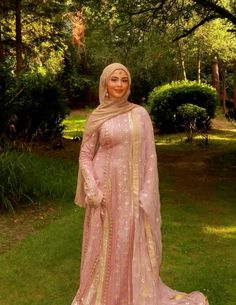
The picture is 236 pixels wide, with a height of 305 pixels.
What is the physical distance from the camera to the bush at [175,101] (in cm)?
1761

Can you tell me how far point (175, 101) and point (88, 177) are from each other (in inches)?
545

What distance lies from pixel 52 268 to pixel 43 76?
31.9 ft

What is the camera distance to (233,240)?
7.04 meters

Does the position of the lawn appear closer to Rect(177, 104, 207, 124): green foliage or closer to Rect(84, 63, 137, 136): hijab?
Rect(84, 63, 137, 136): hijab

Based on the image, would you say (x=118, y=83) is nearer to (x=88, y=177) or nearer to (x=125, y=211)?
(x=88, y=177)

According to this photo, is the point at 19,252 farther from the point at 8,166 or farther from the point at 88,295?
the point at 88,295

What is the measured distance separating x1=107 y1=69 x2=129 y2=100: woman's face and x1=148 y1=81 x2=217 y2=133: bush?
13547 millimetres

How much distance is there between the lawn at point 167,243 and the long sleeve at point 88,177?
1.60 metres

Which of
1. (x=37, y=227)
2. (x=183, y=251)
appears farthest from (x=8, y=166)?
(x=183, y=251)

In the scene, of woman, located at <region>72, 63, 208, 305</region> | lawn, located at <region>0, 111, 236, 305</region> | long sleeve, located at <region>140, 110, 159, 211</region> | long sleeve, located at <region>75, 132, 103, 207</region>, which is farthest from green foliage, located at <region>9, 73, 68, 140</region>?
long sleeve, located at <region>140, 110, 159, 211</region>

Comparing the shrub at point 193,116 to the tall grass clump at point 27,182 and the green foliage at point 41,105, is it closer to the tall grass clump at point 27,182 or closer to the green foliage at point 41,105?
the green foliage at point 41,105

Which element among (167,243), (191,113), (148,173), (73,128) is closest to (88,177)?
(148,173)

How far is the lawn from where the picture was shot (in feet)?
Result: 18.2

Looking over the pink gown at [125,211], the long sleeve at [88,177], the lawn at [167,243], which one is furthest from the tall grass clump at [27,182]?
the pink gown at [125,211]
